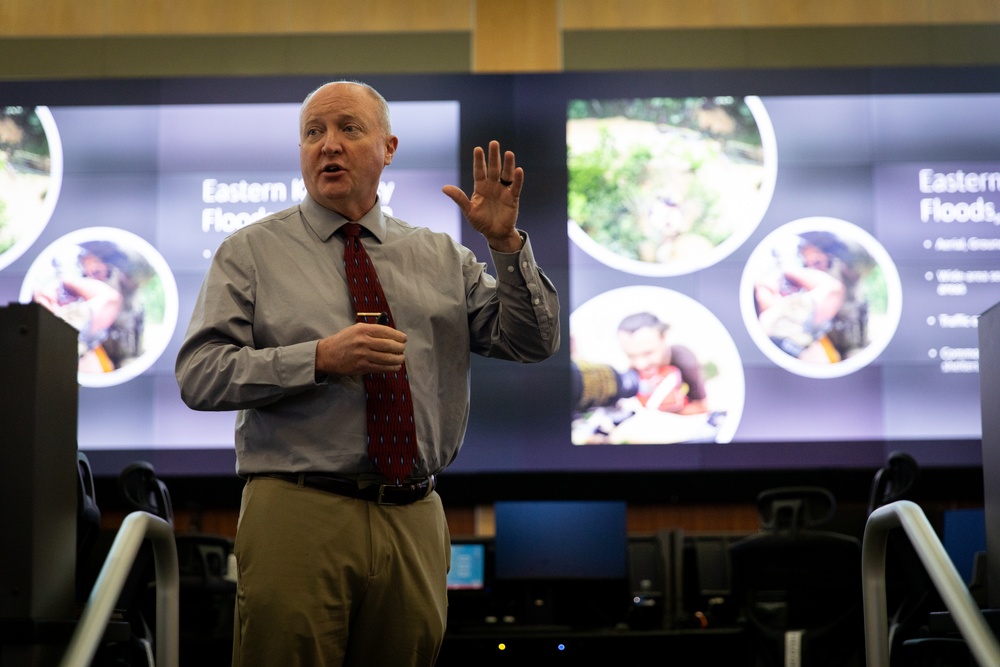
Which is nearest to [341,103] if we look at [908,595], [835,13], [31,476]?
[31,476]

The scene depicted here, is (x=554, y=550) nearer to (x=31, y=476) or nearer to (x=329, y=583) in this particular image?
(x=329, y=583)

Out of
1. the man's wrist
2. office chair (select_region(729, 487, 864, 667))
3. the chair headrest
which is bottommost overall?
office chair (select_region(729, 487, 864, 667))

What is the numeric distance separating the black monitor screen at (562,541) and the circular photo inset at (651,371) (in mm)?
585

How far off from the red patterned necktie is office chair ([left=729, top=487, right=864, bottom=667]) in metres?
2.76

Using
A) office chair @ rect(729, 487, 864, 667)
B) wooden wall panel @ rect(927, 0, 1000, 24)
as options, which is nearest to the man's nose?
office chair @ rect(729, 487, 864, 667)

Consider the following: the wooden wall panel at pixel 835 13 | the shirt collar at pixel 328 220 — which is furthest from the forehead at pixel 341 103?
the wooden wall panel at pixel 835 13

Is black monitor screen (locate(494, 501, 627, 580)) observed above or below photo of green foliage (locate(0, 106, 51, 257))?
below

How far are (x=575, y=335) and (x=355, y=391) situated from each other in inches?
140

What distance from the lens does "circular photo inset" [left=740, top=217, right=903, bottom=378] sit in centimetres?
541

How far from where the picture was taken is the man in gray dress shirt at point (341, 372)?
180 cm

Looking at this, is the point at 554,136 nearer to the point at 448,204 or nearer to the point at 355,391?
the point at 448,204

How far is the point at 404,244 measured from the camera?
2.11 metres

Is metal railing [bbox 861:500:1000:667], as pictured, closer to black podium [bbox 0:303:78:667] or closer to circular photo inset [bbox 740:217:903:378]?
black podium [bbox 0:303:78:667]

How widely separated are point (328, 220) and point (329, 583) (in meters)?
0.66
